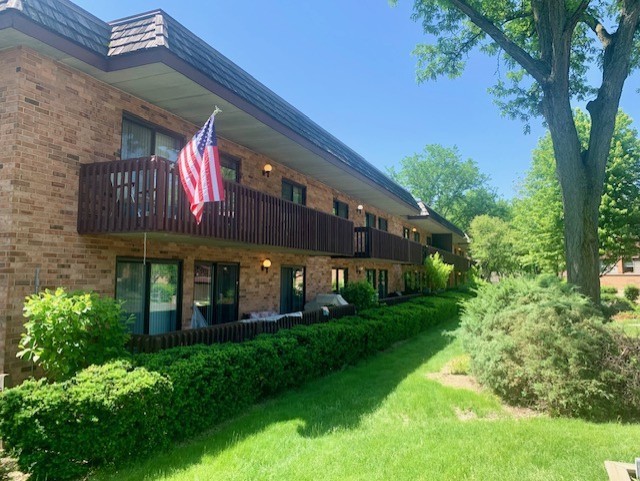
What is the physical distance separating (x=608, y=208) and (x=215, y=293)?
2027 centimetres

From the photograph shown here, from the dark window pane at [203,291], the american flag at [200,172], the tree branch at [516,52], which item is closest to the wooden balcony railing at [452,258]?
the tree branch at [516,52]

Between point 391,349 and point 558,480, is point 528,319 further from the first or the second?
point 391,349

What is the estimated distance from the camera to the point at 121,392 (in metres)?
4.38

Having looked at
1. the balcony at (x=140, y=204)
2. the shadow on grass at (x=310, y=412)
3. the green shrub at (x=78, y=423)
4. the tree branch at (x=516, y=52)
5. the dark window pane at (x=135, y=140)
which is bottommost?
the shadow on grass at (x=310, y=412)

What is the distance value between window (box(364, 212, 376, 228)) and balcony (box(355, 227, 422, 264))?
1871mm

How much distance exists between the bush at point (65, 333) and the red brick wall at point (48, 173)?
976mm

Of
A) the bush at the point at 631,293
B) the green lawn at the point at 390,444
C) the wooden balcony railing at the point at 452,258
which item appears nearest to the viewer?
the green lawn at the point at 390,444

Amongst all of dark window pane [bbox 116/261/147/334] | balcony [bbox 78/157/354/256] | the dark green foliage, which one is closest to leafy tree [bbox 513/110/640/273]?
the dark green foliage

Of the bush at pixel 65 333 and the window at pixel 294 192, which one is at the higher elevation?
the window at pixel 294 192

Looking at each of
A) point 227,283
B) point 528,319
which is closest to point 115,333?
point 227,283

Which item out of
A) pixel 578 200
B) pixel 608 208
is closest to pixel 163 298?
pixel 578 200

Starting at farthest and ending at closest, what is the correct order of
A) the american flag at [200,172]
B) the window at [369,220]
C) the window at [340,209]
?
the window at [369,220], the window at [340,209], the american flag at [200,172]

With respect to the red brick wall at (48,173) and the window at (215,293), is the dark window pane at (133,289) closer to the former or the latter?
the red brick wall at (48,173)

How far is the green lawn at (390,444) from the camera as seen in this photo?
4.24 meters
